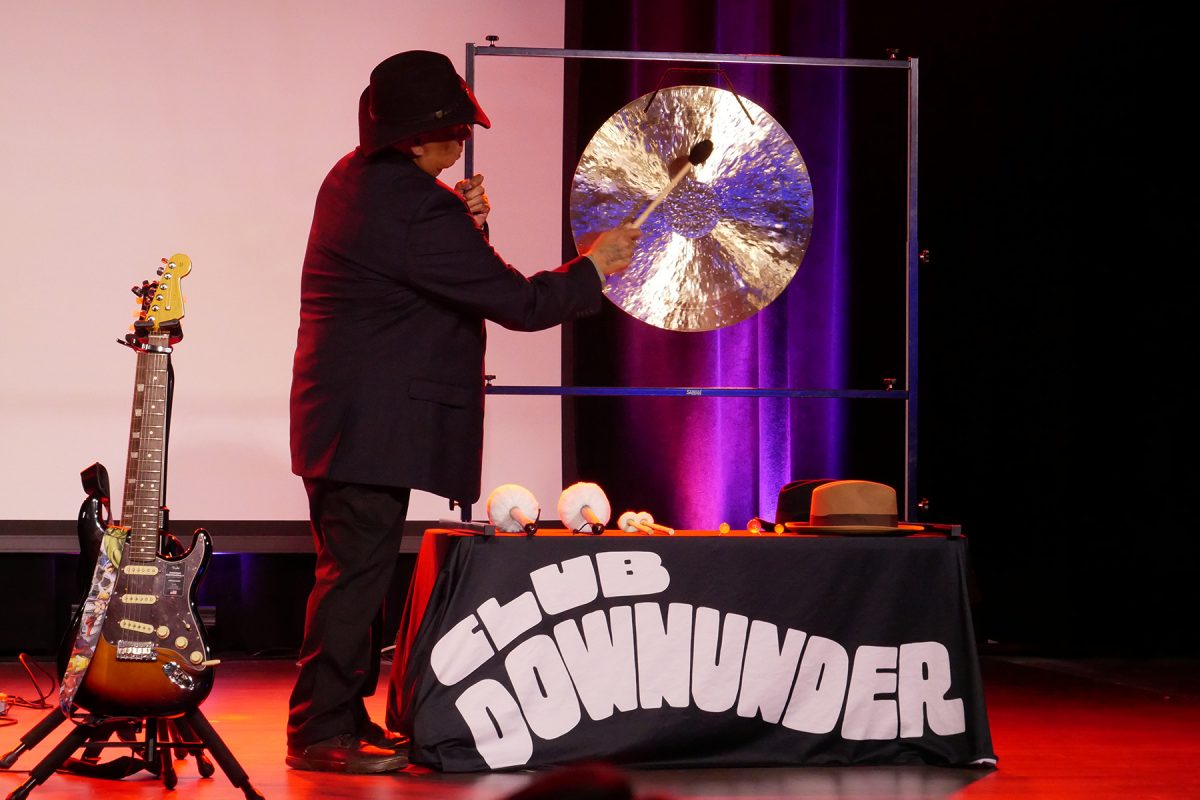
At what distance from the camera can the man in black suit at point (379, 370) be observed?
9.76 feet

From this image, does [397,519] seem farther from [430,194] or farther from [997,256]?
[997,256]

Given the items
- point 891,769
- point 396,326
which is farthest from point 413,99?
point 891,769

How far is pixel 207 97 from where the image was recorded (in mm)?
4871

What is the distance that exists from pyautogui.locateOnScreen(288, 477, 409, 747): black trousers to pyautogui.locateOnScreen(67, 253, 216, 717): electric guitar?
1.03 feet

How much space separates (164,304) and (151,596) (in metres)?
0.61

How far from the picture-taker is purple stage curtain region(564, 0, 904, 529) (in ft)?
16.5

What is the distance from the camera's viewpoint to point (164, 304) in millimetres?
2814

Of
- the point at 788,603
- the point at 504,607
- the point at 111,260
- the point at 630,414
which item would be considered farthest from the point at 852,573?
the point at 111,260

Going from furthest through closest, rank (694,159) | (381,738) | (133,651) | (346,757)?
1. (694,159)
2. (381,738)
3. (346,757)
4. (133,651)

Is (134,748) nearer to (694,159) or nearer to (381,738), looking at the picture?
(381,738)

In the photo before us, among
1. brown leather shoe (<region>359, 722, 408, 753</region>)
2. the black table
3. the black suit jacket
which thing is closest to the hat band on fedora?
the black table

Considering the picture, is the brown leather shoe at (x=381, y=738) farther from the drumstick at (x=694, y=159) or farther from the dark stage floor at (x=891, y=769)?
the drumstick at (x=694, y=159)

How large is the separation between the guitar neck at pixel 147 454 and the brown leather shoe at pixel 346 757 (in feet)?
2.03

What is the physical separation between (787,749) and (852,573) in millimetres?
448
